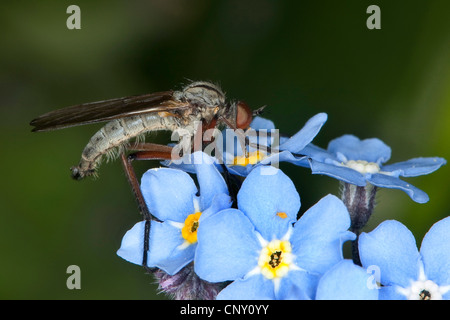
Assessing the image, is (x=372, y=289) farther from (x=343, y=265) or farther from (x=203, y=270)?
(x=203, y=270)

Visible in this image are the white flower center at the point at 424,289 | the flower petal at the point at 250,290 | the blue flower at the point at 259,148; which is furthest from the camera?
the blue flower at the point at 259,148

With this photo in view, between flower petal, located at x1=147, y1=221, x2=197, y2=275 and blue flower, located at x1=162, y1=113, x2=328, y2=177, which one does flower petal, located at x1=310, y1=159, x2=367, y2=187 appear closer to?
blue flower, located at x1=162, y1=113, x2=328, y2=177

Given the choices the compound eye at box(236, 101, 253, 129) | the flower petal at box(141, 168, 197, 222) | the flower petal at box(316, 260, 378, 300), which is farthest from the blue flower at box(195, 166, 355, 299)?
the compound eye at box(236, 101, 253, 129)

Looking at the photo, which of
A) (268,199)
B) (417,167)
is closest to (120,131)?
(268,199)

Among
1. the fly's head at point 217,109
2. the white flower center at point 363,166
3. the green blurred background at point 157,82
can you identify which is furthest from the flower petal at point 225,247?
the green blurred background at point 157,82

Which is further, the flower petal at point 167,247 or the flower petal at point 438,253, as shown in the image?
the flower petal at point 167,247

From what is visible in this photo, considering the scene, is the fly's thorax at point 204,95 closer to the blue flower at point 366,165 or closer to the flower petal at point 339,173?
the blue flower at point 366,165
